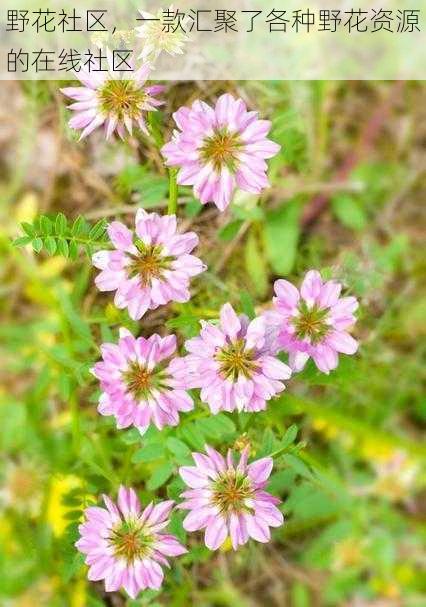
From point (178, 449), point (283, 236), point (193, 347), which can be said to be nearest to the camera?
point (193, 347)

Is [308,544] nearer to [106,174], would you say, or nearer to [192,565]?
[192,565]

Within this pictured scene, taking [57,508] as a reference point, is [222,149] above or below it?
above

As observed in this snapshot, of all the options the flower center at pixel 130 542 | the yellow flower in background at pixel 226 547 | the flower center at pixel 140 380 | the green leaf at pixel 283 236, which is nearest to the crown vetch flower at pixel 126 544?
the flower center at pixel 130 542

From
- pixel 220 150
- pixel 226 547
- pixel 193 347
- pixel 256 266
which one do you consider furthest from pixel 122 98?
pixel 226 547

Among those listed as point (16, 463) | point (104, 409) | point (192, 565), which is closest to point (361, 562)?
point (192, 565)

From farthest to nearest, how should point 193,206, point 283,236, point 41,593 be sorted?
point 283,236 < point 41,593 < point 193,206

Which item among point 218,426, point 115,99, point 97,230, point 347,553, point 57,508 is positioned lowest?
point 347,553

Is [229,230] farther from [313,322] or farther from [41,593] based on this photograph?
[41,593]

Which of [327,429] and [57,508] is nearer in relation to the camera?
[57,508]
